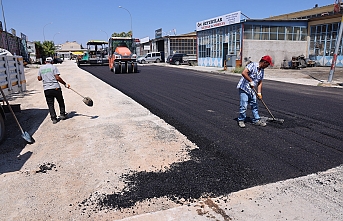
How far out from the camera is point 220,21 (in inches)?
1198

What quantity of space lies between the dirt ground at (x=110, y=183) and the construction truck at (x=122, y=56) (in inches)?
571

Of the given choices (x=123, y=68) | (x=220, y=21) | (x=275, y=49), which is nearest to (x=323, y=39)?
(x=275, y=49)

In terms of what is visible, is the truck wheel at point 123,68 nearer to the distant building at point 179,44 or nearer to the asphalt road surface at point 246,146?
the asphalt road surface at point 246,146

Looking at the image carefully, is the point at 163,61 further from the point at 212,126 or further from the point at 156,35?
the point at 212,126

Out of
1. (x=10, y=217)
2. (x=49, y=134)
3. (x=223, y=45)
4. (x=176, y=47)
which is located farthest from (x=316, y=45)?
(x=10, y=217)

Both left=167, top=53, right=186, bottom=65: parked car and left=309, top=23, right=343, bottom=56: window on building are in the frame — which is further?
left=167, top=53, right=186, bottom=65: parked car

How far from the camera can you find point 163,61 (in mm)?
48344

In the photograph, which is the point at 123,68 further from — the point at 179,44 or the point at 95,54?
the point at 179,44

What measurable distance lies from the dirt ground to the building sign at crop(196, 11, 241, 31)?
24484 mm

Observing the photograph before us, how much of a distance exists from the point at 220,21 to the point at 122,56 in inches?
594

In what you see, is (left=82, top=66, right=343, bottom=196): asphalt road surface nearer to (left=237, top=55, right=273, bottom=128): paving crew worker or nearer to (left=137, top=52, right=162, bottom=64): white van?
(left=237, top=55, right=273, bottom=128): paving crew worker

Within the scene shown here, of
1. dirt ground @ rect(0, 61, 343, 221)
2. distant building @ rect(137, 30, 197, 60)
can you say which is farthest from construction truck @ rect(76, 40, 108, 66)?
dirt ground @ rect(0, 61, 343, 221)

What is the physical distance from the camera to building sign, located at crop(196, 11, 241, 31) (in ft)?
90.6

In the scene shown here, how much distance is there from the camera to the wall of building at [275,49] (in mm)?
27391
